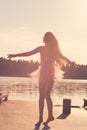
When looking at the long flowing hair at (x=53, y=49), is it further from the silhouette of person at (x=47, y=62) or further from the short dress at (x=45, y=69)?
the short dress at (x=45, y=69)

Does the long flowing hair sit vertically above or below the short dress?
above

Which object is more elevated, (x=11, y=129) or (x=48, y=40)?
(x=48, y=40)

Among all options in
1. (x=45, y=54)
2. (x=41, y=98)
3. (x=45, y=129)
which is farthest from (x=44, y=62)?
(x=45, y=129)

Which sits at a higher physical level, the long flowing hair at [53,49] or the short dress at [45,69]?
the long flowing hair at [53,49]

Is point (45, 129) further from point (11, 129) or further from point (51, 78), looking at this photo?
point (51, 78)

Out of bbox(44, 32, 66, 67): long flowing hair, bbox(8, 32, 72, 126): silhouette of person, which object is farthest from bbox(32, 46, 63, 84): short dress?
bbox(44, 32, 66, 67): long flowing hair

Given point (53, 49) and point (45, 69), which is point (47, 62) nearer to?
point (45, 69)

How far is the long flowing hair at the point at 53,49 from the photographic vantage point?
11.5 m

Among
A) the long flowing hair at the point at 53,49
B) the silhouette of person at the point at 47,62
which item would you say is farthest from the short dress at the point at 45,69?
the long flowing hair at the point at 53,49

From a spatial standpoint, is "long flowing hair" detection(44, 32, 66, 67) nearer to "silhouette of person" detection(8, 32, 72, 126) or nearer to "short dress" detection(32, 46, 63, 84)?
"silhouette of person" detection(8, 32, 72, 126)

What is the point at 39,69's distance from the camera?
11695 millimetres

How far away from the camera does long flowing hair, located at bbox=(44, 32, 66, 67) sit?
11523 mm

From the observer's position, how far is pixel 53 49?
457 inches

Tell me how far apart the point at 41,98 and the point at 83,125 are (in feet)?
4.83
